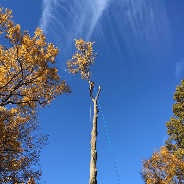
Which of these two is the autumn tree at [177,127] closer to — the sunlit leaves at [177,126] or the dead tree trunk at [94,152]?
the sunlit leaves at [177,126]

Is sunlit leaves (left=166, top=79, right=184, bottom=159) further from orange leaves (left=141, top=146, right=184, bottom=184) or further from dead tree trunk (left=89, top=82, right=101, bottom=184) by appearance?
dead tree trunk (left=89, top=82, right=101, bottom=184)

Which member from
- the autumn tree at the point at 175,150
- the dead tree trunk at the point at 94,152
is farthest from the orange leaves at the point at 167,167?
the dead tree trunk at the point at 94,152

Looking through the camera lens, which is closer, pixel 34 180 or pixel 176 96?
pixel 34 180

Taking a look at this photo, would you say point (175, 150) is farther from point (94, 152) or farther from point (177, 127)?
point (94, 152)

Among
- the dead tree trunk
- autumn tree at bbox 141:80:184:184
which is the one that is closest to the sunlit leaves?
autumn tree at bbox 141:80:184:184

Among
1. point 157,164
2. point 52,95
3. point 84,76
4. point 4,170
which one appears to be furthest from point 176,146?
point 4,170

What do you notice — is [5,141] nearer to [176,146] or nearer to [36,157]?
[36,157]

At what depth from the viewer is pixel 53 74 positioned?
8844 millimetres

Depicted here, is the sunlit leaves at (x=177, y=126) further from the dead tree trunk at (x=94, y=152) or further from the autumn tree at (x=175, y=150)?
the dead tree trunk at (x=94, y=152)

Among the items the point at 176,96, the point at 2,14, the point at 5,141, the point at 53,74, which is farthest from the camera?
the point at 176,96

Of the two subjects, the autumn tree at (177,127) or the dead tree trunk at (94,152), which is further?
the autumn tree at (177,127)

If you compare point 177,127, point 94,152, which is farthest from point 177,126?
point 94,152

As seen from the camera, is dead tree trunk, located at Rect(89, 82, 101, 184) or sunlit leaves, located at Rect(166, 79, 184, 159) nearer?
dead tree trunk, located at Rect(89, 82, 101, 184)

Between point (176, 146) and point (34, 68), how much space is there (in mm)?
13632
